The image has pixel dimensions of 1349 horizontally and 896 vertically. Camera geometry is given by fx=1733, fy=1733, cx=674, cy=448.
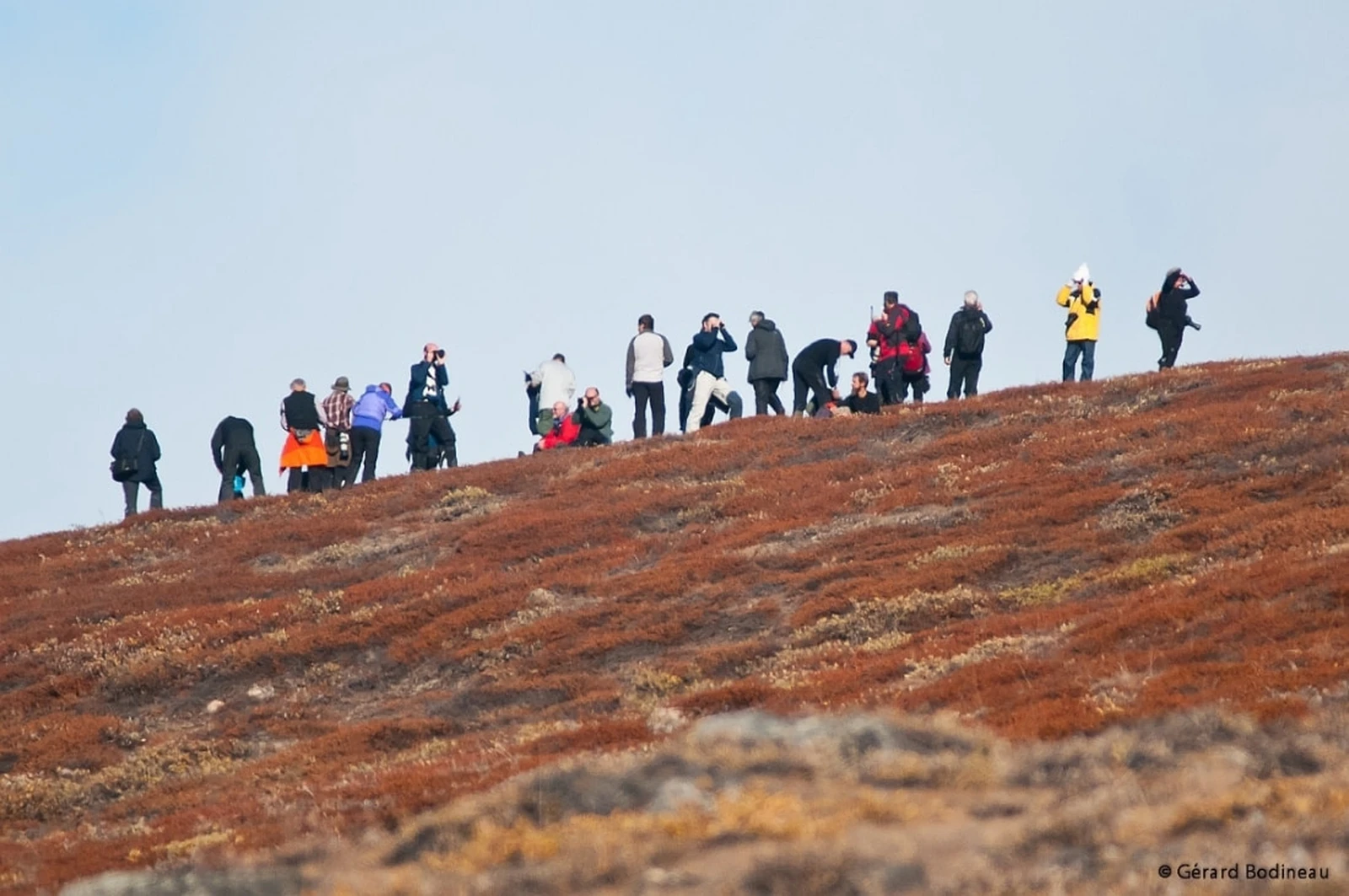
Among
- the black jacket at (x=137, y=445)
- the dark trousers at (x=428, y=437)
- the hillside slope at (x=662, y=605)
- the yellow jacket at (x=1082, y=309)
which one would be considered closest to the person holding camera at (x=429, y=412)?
the dark trousers at (x=428, y=437)

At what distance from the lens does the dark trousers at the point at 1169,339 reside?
1484 inches

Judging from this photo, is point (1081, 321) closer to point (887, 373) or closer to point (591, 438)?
point (887, 373)

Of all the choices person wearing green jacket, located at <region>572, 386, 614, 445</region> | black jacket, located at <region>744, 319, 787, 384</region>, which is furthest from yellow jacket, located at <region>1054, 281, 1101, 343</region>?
person wearing green jacket, located at <region>572, 386, 614, 445</region>

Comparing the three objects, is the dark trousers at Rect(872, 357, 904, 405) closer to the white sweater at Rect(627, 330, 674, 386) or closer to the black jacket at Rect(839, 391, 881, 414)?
the black jacket at Rect(839, 391, 881, 414)

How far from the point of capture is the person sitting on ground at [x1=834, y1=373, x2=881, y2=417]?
36.5 metres

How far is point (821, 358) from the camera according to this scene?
37469 millimetres

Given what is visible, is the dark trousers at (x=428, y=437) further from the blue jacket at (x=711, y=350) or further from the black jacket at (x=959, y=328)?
the black jacket at (x=959, y=328)

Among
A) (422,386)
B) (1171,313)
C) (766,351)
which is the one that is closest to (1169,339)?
(1171,313)

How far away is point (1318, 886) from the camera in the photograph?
29.1 ft

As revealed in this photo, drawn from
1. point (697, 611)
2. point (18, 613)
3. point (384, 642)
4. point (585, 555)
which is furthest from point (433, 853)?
point (18, 613)

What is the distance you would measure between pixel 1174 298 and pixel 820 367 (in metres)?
7.70

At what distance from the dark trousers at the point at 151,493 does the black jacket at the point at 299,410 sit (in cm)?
402

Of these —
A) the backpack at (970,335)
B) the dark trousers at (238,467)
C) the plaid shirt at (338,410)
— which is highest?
the backpack at (970,335)

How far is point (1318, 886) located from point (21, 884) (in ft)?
31.0
